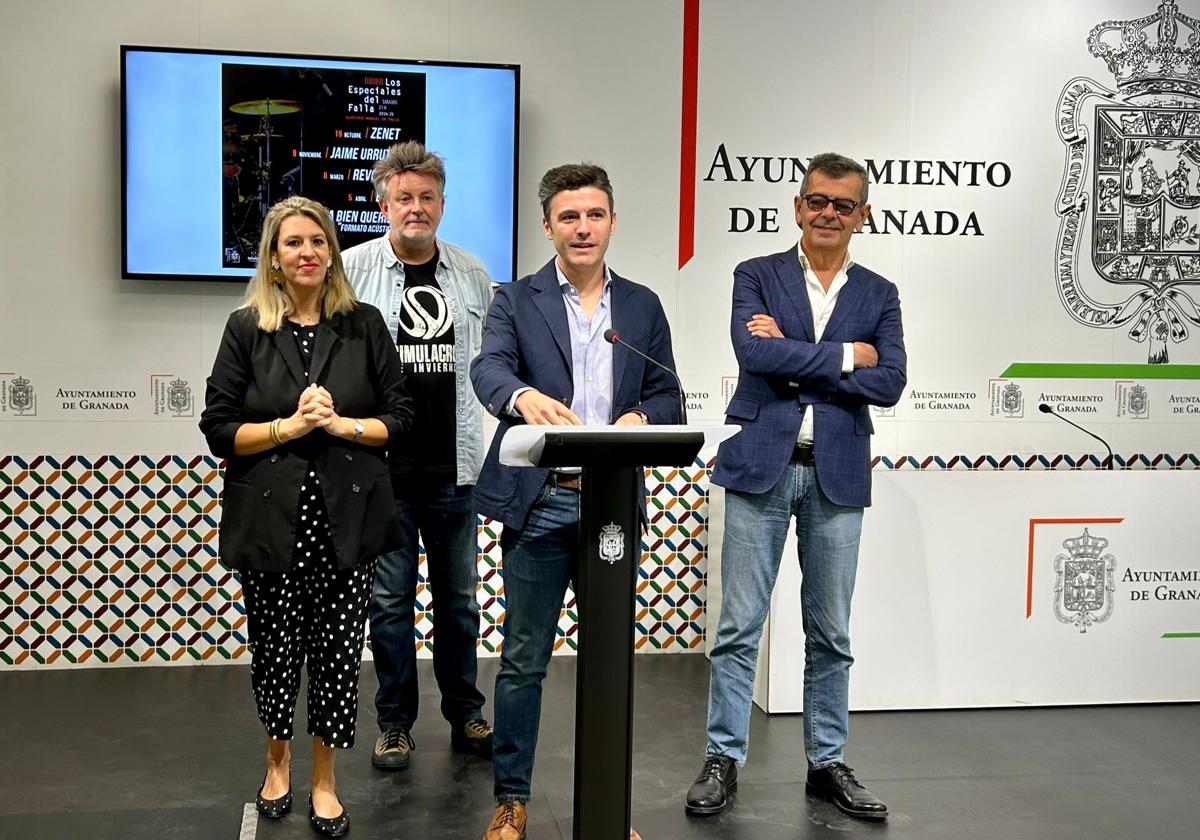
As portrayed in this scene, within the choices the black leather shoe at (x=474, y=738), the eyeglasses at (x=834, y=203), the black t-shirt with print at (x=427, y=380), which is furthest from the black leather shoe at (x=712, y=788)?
the eyeglasses at (x=834, y=203)

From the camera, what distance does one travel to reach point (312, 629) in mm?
3109

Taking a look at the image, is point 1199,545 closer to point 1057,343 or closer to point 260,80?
point 1057,343

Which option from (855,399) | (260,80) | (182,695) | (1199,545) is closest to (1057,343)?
(1199,545)

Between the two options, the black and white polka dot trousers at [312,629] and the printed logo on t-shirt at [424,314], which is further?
the printed logo on t-shirt at [424,314]

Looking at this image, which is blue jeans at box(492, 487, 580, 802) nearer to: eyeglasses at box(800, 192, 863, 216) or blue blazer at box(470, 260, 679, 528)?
blue blazer at box(470, 260, 679, 528)

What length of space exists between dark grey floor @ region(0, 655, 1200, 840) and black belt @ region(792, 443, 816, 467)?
994 millimetres

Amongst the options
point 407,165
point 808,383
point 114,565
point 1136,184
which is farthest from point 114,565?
point 1136,184

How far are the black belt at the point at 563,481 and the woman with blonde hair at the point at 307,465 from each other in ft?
1.67

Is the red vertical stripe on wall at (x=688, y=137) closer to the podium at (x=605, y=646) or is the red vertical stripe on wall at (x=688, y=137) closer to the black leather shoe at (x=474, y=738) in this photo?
the black leather shoe at (x=474, y=738)

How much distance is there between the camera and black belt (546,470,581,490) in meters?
2.83

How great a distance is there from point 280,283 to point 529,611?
108 centimetres

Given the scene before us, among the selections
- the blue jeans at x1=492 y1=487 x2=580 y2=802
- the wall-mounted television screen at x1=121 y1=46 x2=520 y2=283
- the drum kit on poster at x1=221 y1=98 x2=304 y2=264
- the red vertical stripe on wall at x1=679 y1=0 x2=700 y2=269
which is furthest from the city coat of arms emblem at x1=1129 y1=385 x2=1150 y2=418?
the drum kit on poster at x1=221 y1=98 x2=304 y2=264

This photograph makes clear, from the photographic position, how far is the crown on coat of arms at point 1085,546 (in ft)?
14.9

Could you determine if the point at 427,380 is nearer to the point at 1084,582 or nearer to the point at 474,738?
the point at 474,738
